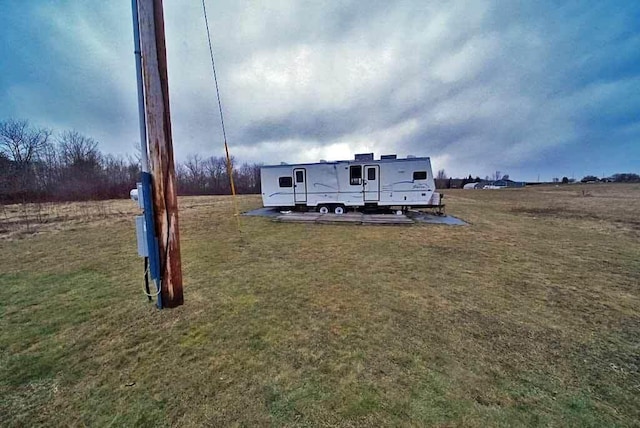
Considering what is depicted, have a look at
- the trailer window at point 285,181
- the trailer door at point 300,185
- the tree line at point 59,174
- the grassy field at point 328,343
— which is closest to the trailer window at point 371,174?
the trailer door at point 300,185

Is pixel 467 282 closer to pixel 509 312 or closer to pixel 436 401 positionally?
pixel 509 312

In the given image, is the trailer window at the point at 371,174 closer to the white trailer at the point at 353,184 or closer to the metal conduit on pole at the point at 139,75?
the white trailer at the point at 353,184

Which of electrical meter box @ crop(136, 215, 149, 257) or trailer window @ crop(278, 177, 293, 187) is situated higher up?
trailer window @ crop(278, 177, 293, 187)

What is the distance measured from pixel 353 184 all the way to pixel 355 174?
0.48 meters

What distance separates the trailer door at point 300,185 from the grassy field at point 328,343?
7182mm

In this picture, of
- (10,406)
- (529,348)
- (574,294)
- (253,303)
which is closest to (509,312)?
(529,348)

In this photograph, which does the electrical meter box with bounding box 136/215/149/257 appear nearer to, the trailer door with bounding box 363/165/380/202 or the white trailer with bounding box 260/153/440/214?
the white trailer with bounding box 260/153/440/214

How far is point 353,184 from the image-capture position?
11781 millimetres

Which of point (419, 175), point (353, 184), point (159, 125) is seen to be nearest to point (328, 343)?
point (159, 125)

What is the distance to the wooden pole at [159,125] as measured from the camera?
9.37 ft

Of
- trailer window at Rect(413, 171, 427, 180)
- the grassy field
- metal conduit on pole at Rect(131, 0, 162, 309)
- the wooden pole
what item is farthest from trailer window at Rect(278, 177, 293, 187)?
metal conduit on pole at Rect(131, 0, 162, 309)

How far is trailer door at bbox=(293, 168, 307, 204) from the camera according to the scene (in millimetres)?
12367

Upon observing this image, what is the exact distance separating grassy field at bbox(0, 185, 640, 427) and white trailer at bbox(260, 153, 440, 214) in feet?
20.2

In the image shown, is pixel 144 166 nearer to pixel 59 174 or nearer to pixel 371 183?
pixel 371 183
